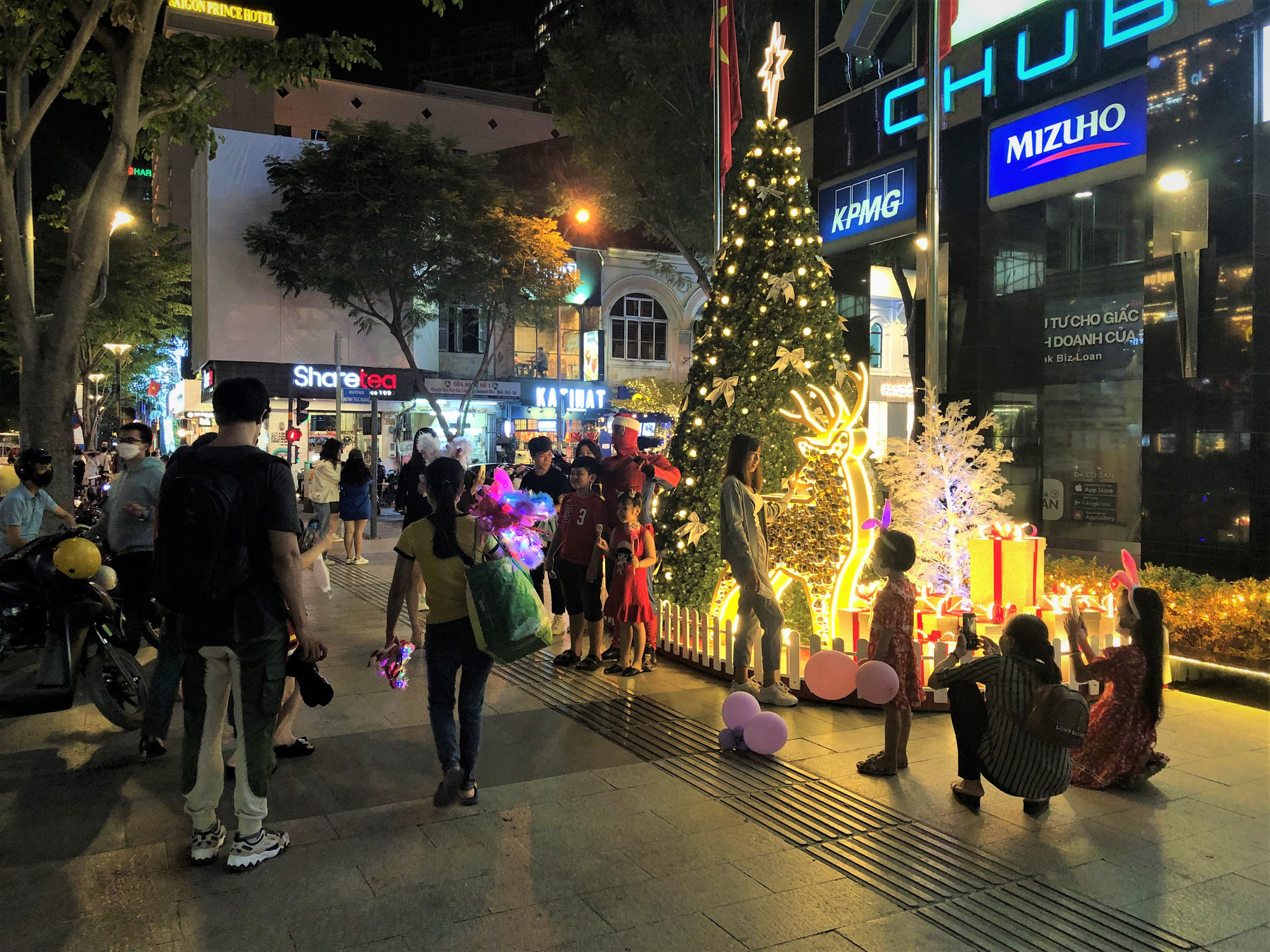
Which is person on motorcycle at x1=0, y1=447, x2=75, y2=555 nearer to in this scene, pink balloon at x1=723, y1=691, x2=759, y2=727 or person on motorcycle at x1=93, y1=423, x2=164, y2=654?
person on motorcycle at x1=93, y1=423, x2=164, y2=654

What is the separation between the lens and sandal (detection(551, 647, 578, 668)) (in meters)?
7.82

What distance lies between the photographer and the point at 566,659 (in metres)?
7.84

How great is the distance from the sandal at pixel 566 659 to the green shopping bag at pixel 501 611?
A: 336 cm

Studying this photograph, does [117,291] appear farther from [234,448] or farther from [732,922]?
[732,922]

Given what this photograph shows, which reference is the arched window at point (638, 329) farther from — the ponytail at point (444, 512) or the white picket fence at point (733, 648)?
the ponytail at point (444, 512)

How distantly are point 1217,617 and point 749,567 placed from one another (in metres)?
3.78

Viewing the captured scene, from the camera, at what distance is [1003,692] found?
4.55 metres

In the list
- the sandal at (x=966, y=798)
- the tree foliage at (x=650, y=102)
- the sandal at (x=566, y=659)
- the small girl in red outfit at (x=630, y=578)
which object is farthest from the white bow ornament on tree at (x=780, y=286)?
the tree foliage at (x=650, y=102)

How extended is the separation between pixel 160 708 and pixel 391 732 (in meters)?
1.38

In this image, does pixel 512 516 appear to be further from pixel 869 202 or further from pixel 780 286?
pixel 869 202

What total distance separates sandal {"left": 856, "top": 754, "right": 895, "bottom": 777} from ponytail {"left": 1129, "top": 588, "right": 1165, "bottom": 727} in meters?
1.42

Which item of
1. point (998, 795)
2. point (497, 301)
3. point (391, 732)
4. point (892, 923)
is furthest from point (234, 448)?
point (497, 301)

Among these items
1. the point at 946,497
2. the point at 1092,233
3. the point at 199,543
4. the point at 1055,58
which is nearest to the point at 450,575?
the point at 199,543

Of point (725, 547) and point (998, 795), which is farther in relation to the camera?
point (725, 547)
